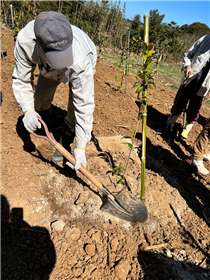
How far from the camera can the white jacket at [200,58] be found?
2.77 m

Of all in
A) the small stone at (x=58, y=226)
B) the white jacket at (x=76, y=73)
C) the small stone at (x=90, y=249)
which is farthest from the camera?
the small stone at (x=58, y=226)

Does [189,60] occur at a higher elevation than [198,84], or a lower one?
higher

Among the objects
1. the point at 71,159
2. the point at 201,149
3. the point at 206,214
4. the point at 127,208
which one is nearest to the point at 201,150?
the point at 201,149

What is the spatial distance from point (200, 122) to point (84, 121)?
145 inches

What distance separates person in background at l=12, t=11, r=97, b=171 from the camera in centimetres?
125

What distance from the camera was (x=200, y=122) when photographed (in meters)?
4.45

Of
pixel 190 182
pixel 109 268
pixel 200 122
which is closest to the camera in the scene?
pixel 109 268

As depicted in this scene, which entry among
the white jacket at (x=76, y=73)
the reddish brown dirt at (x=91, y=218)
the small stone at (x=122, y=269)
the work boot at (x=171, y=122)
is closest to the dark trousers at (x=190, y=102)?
the work boot at (x=171, y=122)

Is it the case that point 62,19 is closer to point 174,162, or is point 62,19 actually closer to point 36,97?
point 36,97

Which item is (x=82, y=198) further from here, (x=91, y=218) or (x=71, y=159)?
(x=71, y=159)

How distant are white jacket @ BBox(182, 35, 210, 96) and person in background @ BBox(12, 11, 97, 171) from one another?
6.33 feet

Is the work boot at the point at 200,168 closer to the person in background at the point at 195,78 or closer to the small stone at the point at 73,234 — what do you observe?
the person in background at the point at 195,78

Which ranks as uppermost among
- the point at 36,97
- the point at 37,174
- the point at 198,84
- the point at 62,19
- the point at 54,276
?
the point at 62,19

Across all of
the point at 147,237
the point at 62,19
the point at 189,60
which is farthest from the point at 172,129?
the point at 62,19
